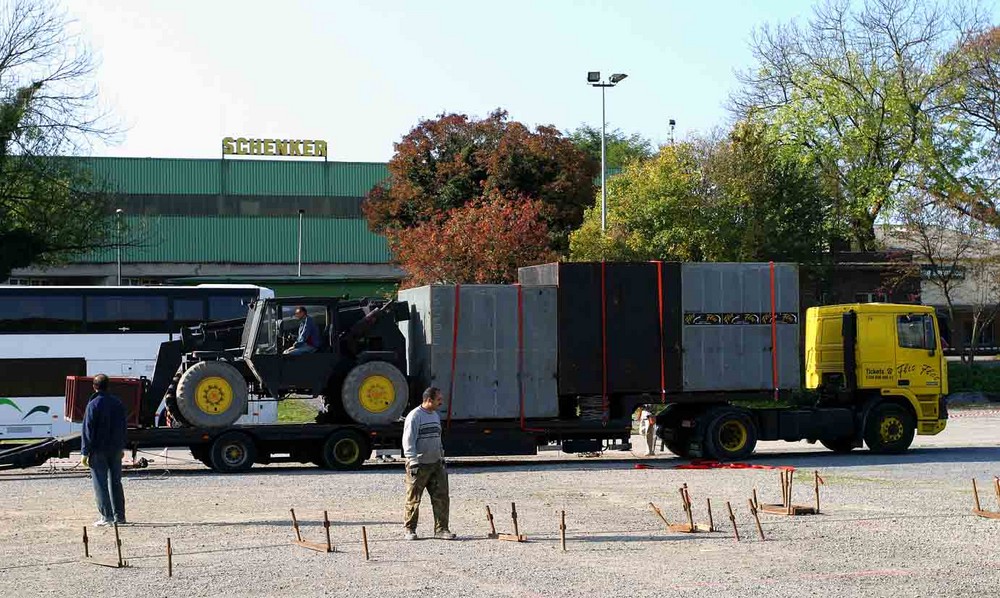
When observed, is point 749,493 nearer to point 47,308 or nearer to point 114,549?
point 114,549

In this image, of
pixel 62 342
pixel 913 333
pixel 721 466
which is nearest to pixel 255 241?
pixel 62 342

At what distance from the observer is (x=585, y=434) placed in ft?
79.0

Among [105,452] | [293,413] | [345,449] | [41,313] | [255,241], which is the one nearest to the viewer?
[105,452]

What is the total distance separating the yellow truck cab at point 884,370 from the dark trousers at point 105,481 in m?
14.5

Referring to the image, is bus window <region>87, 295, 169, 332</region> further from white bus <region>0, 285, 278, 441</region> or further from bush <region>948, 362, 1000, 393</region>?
bush <region>948, 362, 1000, 393</region>

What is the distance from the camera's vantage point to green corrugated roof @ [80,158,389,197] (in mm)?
71562

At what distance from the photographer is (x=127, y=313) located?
29.0 m

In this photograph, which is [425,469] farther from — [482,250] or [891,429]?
[482,250]

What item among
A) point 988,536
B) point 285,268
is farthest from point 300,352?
point 285,268

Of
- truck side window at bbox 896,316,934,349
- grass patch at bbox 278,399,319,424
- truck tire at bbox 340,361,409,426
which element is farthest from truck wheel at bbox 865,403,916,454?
grass patch at bbox 278,399,319,424

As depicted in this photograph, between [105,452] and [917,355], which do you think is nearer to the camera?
[105,452]

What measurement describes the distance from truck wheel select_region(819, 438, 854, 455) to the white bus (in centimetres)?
1110

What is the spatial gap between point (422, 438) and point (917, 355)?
14091 millimetres

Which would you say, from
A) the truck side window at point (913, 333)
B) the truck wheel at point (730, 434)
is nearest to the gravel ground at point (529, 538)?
the truck wheel at point (730, 434)
